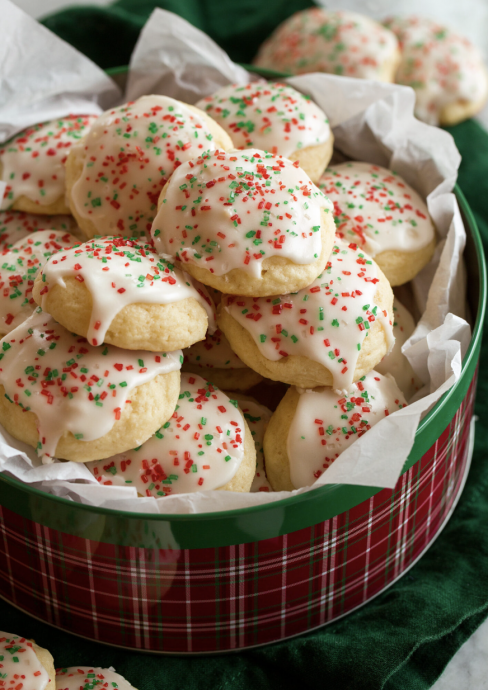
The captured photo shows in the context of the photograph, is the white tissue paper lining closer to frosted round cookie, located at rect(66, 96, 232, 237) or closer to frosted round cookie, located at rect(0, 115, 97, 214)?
frosted round cookie, located at rect(0, 115, 97, 214)

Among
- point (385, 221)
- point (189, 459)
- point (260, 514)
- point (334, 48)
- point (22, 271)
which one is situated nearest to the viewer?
point (260, 514)

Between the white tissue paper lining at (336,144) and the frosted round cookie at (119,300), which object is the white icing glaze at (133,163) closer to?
the frosted round cookie at (119,300)

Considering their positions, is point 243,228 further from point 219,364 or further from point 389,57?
point 389,57

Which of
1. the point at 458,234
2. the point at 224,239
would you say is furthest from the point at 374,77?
the point at 224,239

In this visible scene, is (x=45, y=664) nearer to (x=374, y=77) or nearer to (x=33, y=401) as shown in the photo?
(x=33, y=401)

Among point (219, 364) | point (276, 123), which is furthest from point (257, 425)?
point (276, 123)

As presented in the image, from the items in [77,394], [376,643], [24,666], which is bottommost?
[376,643]

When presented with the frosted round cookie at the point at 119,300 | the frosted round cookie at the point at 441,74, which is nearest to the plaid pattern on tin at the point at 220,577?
the frosted round cookie at the point at 119,300
